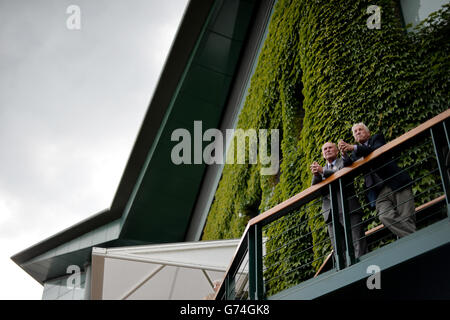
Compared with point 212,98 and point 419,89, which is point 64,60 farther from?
point 419,89

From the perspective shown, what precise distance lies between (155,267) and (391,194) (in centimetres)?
665

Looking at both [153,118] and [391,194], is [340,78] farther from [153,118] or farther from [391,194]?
[153,118]

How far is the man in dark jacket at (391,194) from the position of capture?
176 inches

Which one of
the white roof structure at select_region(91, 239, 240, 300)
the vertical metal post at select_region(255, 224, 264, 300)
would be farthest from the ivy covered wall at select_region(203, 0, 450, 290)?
the vertical metal post at select_region(255, 224, 264, 300)

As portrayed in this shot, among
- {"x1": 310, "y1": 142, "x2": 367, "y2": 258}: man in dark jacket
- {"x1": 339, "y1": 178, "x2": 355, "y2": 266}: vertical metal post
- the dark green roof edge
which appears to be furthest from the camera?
the dark green roof edge

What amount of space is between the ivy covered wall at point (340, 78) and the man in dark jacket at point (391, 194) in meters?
1.57

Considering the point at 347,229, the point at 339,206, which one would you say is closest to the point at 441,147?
the point at 347,229

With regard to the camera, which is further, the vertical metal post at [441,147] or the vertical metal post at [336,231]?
the vertical metal post at [336,231]

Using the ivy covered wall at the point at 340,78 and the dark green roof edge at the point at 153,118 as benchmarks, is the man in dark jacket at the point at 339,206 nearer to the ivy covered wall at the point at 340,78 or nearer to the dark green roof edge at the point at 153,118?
the ivy covered wall at the point at 340,78

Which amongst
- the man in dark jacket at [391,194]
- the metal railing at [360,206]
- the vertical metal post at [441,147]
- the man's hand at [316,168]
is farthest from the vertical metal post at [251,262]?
the vertical metal post at [441,147]

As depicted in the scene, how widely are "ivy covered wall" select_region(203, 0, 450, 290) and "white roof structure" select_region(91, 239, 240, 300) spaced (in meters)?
1.54

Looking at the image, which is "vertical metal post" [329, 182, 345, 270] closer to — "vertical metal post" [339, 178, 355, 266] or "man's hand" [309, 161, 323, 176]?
"vertical metal post" [339, 178, 355, 266]

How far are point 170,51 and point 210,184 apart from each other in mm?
5424

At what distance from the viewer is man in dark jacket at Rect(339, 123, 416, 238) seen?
4469 mm
